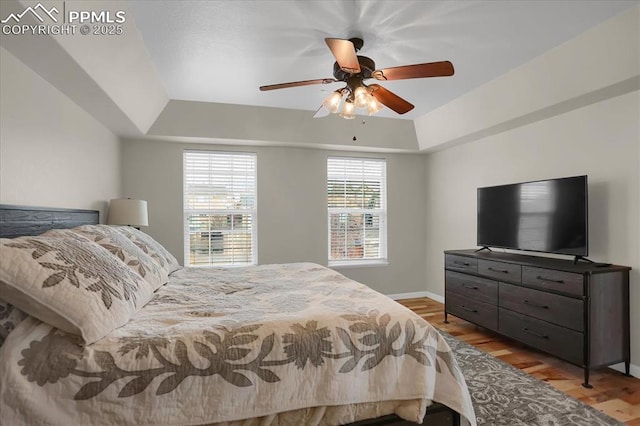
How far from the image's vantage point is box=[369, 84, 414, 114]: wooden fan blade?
2355 millimetres

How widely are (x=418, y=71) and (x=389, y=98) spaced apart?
1.34 ft

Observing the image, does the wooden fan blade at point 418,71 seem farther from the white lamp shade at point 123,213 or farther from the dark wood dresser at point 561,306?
the white lamp shade at point 123,213

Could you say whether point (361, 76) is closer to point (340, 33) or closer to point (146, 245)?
point (340, 33)

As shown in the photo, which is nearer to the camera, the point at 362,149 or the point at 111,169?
the point at 111,169

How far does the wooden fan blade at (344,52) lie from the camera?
1.76 meters

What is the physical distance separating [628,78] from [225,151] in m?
4.00

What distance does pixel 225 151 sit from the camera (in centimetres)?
429

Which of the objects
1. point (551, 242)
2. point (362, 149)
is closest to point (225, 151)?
point (362, 149)

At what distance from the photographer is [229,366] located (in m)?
1.23

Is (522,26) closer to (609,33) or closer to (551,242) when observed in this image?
(609,33)
